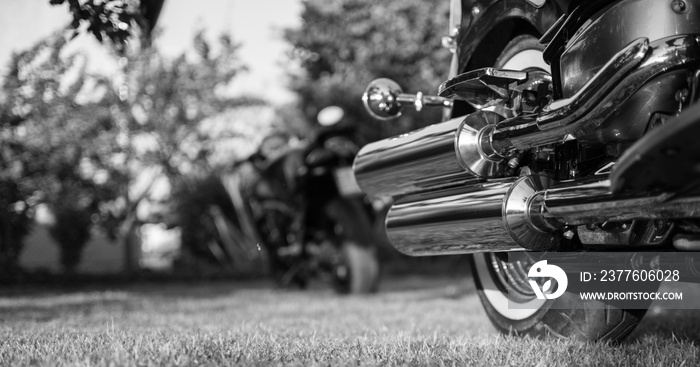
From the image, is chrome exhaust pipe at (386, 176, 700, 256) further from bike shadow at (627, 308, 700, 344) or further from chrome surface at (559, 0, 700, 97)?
A: bike shadow at (627, 308, 700, 344)

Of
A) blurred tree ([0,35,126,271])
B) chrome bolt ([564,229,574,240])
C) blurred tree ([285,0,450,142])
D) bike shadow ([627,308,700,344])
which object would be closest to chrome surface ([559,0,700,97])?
chrome bolt ([564,229,574,240])

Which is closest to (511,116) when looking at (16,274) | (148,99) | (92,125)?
(16,274)

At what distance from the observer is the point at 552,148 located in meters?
1.83

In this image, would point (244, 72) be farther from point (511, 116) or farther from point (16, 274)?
point (511, 116)

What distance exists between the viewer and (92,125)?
784 cm

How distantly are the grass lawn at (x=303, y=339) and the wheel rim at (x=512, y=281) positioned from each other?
0.11m

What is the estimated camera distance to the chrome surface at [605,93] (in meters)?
1.42

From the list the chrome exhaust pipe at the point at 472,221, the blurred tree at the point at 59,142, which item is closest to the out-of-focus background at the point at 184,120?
the blurred tree at the point at 59,142

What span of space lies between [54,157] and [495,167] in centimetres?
614

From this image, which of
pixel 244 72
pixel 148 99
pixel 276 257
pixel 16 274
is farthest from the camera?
pixel 244 72

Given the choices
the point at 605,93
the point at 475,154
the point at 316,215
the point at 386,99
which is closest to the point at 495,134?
the point at 475,154

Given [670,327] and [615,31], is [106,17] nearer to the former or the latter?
[615,31]

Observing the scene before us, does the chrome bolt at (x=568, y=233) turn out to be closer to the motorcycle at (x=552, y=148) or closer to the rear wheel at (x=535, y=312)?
the motorcycle at (x=552, y=148)

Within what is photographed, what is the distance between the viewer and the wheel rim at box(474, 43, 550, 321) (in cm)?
210
